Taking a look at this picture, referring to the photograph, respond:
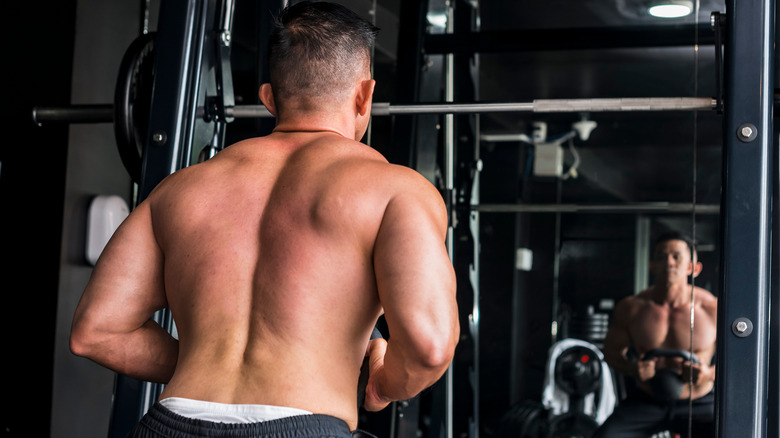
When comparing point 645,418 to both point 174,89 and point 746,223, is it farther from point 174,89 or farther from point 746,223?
point 174,89

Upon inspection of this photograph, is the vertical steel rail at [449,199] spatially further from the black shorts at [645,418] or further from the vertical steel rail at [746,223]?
the vertical steel rail at [746,223]

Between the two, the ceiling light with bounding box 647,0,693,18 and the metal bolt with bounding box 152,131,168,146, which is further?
the ceiling light with bounding box 647,0,693,18

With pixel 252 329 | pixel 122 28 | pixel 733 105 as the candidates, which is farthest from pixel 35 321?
pixel 733 105

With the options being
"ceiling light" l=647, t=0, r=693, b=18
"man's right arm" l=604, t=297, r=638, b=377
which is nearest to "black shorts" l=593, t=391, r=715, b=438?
"man's right arm" l=604, t=297, r=638, b=377

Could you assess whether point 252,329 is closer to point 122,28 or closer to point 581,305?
point 581,305

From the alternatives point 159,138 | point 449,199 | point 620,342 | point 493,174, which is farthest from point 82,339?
point 620,342

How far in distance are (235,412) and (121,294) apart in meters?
0.38

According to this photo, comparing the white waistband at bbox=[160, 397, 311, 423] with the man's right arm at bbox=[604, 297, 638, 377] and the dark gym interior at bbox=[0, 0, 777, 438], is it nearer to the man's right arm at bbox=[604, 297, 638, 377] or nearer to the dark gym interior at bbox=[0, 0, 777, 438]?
the dark gym interior at bbox=[0, 0, 777, 438]

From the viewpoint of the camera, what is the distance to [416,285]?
50.6 inches

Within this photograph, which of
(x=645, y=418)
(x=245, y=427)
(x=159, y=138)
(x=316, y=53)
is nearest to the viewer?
(x=245, y=427)

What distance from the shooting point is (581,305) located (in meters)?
3.83

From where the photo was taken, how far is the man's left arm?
1.53m

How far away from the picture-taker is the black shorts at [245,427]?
1.27 meters

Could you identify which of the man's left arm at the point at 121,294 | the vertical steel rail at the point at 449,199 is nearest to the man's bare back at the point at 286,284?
the man's left arm at the point at 121,294
